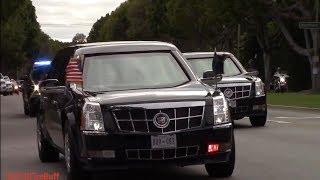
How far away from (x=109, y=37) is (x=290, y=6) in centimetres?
9868

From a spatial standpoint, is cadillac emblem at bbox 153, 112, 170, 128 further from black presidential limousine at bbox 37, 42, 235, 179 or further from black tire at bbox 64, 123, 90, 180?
black tire at bbox 64, 123, 90, 180

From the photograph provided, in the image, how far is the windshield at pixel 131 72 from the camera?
7.84m

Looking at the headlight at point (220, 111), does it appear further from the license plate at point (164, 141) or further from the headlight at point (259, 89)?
the headlight at point (259, 89)

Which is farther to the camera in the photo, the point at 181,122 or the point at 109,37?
the point at 109,37

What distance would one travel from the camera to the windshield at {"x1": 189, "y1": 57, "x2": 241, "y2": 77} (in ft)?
55.7

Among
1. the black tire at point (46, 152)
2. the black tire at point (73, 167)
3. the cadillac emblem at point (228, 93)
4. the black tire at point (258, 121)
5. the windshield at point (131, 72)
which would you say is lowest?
the black tire at point (258, 121)

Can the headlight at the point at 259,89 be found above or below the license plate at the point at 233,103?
above

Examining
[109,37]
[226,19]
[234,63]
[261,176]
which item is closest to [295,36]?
[226,19]

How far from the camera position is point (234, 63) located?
687 inches

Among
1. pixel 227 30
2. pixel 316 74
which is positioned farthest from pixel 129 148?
pixel 227 30

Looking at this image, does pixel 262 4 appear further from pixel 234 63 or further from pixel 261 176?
pixel 261 176

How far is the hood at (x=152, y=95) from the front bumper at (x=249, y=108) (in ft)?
28.0

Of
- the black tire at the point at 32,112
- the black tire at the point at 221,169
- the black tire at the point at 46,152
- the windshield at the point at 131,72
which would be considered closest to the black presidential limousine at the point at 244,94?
the black tire at the point at 46,152

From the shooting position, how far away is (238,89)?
16.0m
